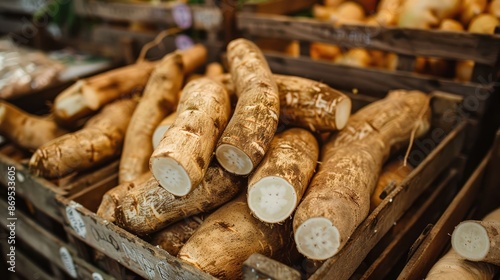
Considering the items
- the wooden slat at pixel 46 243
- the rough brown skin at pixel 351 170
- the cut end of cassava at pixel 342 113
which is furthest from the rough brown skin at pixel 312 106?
the wooden slat at pixel 46 243

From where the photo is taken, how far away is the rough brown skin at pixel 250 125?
126 cm

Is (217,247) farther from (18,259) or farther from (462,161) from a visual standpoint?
(18,259)

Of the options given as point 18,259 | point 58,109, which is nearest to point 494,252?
point 58,109

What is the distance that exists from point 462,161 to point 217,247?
137 centimetres

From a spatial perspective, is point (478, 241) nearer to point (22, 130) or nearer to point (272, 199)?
point (272, 199)

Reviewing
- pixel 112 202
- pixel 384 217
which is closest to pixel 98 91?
pixel 112 202

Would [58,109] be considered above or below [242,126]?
below

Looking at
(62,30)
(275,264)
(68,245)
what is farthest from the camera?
(62,30)

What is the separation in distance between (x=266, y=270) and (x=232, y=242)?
0.29m

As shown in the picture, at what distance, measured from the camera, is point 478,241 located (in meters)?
1.27

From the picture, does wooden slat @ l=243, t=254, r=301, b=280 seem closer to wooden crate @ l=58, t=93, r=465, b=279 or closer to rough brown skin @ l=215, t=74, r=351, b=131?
wooden crate @ l=58, t=93, r=465, b=279

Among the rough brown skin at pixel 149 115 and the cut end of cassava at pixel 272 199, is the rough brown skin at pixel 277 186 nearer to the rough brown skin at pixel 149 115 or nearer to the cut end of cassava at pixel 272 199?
the cut end of cassava at pixel 272 199

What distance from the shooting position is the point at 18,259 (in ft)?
7.39

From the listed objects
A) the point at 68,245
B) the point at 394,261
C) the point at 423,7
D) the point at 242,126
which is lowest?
the point at 68,245
